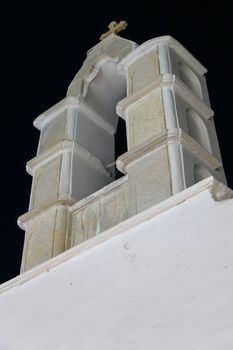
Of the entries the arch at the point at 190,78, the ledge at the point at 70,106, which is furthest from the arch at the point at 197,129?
the ledge at the point at 70,106

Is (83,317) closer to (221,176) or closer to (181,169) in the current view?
(181,169)

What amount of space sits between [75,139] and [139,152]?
4.39 feet

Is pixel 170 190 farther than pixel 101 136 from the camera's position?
No

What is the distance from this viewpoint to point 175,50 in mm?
6691

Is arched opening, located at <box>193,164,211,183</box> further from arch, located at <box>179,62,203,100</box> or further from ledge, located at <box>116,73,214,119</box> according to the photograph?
arch, located at <box>179,62,203,100</box>

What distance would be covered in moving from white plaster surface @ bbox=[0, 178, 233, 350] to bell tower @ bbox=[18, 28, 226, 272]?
0.79m

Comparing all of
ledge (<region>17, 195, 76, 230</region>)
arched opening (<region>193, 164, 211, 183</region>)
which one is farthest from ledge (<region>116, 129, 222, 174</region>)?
ledge (<region>17, 195, 76, 230</region>)

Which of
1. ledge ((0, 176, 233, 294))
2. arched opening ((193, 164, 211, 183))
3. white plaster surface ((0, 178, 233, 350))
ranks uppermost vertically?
arched opening ((193, 164, 211, 183))

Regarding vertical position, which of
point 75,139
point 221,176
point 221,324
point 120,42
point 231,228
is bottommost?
point 221,324

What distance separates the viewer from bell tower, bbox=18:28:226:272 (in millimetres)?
5117

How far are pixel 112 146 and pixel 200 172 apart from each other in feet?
6.57

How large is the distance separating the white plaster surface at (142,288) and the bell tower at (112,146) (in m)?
0.79

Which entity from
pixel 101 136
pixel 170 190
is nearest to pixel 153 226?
pixel 170 190

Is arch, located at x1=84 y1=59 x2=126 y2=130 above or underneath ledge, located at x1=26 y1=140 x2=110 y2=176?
above
